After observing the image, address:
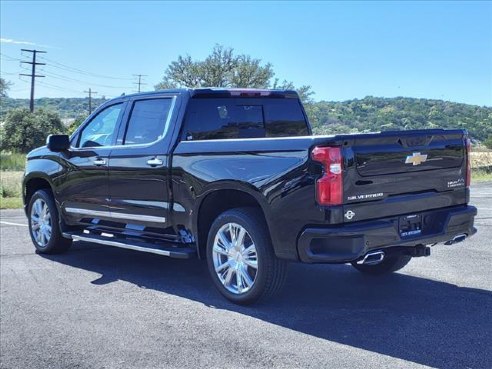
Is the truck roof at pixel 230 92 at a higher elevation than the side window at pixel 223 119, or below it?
higher

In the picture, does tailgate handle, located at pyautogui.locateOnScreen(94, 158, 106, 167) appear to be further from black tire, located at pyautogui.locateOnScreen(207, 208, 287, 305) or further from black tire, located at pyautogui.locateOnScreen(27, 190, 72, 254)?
black tire, located at pyautogui.locateOnScreen(207, 208, 287, 305)

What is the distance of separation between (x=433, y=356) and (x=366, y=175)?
147 cm

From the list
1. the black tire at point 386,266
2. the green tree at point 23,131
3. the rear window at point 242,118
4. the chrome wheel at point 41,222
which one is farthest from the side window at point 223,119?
the green tree at point 23,131

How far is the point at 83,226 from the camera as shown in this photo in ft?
24.9

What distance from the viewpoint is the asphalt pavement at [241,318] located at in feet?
14.1

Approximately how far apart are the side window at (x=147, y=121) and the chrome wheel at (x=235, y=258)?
140cm

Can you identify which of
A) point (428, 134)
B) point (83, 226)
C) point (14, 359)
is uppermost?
point (428, 134)

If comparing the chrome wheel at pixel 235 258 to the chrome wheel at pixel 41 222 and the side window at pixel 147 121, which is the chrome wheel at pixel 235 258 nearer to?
the side window at pixel 147 121

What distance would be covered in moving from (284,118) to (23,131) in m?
52.7

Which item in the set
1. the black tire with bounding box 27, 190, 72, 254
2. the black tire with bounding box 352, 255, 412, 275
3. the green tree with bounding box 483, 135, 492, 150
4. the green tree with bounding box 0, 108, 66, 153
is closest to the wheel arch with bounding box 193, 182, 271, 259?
the black tire with bounding box 352, 255, 412, 275

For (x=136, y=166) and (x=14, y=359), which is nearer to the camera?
(x=14, y=359)

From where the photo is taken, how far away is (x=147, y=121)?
6.65 metres

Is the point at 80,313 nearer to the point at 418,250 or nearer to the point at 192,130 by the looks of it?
the point at 192,130

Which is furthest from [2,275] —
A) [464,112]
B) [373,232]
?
[464,112]
